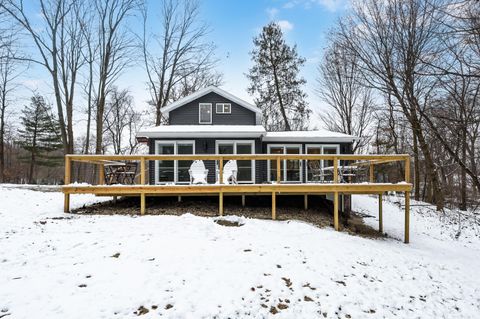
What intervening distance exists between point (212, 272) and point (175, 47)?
18598 millimetres

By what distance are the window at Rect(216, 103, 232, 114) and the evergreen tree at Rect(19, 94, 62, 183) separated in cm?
1897

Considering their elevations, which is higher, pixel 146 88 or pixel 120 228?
pixel 146 88

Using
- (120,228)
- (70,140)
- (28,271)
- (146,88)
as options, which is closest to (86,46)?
(146,88)

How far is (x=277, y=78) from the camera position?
2112 cm

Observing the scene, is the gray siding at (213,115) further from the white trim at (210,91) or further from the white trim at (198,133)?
the white trim at (198,133)

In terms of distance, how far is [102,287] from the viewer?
329 cm

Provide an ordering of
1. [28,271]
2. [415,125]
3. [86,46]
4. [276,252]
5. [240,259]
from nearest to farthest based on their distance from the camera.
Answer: [28,271] → [240,259] → [276,252] → [415,125] → [86,46]

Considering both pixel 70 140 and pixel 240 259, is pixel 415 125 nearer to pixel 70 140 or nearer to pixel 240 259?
pixel 240 259

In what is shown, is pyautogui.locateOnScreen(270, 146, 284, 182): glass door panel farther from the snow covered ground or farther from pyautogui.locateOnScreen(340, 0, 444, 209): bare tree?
the snow covered ground

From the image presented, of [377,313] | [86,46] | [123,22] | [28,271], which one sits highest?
[123,22]

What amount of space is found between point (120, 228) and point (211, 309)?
3.27 meters

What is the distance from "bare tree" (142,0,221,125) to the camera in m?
18.7

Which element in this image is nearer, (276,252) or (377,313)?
(377,313)

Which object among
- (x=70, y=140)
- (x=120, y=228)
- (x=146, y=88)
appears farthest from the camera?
(x=146, y=88)
